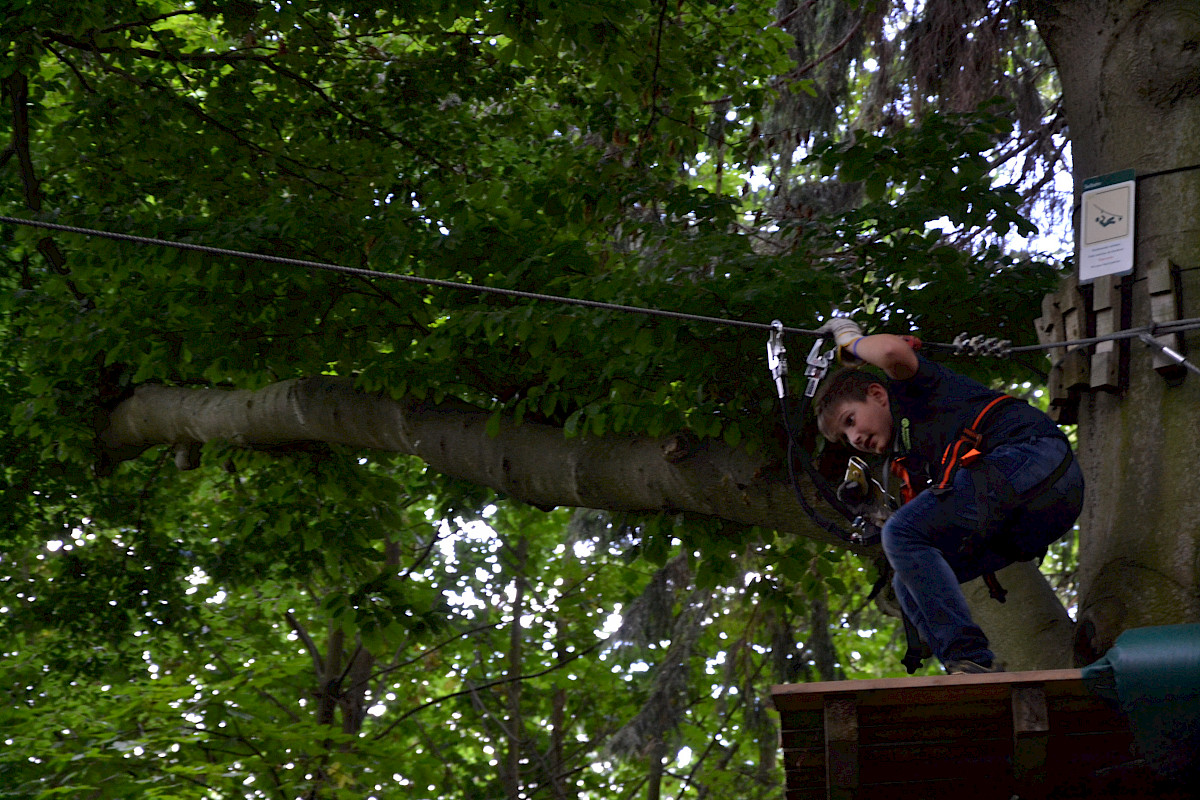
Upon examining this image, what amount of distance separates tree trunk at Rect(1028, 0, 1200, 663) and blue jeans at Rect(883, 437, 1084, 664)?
1.71 feet

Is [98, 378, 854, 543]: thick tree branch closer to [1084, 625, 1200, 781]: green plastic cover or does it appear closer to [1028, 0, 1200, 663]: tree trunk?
[1028, 0, 1200, 663]: tree trunk

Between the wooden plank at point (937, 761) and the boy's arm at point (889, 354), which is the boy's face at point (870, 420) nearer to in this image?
the boy's arm at point (889, 354)

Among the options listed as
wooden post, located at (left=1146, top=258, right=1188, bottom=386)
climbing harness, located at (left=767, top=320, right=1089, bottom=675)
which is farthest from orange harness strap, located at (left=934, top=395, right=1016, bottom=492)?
wooden post, located at (left=1146, top=258, right=1188, bottom=386)

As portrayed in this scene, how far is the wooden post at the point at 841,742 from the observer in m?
3.19

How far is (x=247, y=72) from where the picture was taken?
25.4 feet

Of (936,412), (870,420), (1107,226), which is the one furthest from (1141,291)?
(870,420)

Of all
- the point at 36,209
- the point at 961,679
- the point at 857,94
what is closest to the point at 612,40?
the point at 36,209

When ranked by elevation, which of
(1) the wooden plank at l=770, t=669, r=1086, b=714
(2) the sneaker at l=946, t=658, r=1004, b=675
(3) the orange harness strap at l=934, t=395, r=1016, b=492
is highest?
(3) the orange harness strap at l=934, t=395, r=1016, b=492

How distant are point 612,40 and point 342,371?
2389mm

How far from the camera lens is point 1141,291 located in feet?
14.0

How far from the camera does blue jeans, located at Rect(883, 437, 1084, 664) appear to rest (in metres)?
3.45

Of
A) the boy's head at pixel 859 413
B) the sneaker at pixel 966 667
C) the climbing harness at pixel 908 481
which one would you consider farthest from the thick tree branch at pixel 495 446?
the sneaker at pixel 966 667

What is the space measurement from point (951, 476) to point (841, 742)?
851 millimetres

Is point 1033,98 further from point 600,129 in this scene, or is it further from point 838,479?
point 838,479
